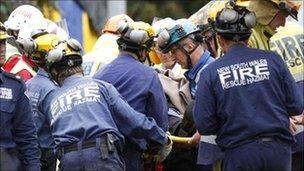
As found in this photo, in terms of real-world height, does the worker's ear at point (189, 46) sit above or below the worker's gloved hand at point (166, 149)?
above

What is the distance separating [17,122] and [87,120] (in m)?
0.66

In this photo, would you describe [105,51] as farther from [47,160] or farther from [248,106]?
[248,106]

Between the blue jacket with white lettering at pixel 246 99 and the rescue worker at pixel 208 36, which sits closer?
the blue jacket with white lettering at pixel 246 99

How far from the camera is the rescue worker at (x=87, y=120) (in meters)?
8.64

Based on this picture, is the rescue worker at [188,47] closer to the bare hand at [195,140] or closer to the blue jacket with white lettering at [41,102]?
the bare hand at [195,140]

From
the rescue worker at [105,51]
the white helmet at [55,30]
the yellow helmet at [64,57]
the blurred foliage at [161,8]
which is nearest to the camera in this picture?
the yellow helmet at [64,57]

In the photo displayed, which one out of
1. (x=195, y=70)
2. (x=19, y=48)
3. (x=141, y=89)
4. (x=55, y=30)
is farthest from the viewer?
(x=55, y=30)

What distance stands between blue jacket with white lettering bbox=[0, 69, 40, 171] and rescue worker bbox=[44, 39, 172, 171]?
23 cm

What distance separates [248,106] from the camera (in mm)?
8539

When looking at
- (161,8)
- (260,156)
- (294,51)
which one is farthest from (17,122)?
(161,8)

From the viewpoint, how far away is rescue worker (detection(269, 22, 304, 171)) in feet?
32.9

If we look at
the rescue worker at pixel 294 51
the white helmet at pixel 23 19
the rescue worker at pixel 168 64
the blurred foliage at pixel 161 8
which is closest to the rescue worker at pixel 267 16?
the rescue worker at pixel 294 51

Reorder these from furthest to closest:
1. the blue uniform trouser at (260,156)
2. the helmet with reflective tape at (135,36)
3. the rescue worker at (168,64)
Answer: the rescue worker at (168,64) → the helmet with reflective tape at (135,36) → the blue uniform trouser at (260,156)

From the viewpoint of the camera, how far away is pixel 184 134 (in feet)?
32.8
